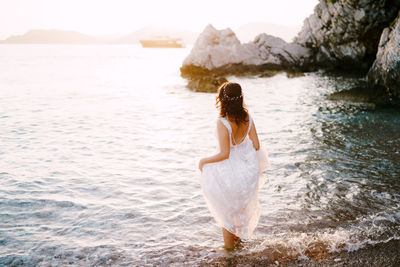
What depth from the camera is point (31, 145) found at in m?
11.2

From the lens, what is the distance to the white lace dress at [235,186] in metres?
4.16

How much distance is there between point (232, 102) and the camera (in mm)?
3908

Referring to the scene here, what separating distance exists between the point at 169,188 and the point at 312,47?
39.7m

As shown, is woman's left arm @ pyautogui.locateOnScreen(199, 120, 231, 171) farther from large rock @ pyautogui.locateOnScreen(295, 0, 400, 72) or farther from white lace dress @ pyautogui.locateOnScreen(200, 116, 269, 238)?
large rock @ pyautogui.locateOnScreen(295, 0, 400, 72)

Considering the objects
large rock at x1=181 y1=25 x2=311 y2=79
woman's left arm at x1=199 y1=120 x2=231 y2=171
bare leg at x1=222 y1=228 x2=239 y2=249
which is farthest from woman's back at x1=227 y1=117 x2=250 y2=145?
large rock at x1=181 y1=25 x2=311 y2=79

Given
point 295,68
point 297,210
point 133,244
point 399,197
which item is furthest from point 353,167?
point 295,68

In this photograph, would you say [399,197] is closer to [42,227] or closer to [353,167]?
[353,167]

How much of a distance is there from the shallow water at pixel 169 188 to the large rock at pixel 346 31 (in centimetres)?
1541

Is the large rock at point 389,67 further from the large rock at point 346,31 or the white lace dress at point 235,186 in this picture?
the white lace dress at point 235,186

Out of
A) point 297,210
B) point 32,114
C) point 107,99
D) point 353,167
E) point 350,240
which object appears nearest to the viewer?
point 350,240

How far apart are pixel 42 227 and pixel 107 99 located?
18038mm

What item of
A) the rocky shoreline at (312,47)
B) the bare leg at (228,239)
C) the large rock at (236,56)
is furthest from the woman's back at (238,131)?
the large rock at (236,56)

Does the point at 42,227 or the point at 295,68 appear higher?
the point at 295,68

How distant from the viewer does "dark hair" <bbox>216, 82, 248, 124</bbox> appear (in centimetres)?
388
